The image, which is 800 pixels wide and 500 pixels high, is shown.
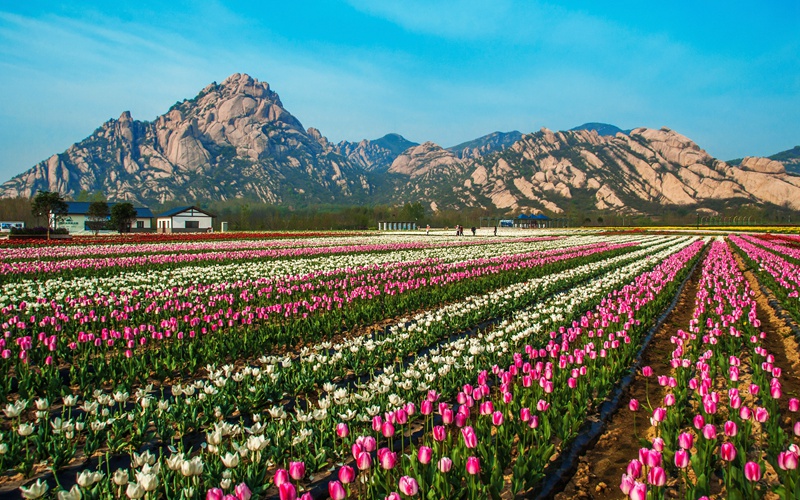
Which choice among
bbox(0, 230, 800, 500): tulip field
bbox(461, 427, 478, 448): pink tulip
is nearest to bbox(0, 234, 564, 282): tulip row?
bbox(0, 230, 800, 500): tulip field

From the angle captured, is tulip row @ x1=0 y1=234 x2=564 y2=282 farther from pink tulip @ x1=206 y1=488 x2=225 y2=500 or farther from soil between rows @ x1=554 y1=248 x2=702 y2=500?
soil between rows @ x1=554 y1=248 x2=702 y2=500

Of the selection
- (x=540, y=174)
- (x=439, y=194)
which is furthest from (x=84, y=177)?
(x=540, y=174)

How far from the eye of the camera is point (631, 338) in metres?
7.91

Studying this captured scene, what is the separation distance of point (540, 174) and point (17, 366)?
187003 millimetres

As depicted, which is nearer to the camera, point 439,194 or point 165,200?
point 165,200

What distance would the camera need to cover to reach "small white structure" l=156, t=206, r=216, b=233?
75.6m

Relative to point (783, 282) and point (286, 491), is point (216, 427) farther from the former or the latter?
point (783, 282)

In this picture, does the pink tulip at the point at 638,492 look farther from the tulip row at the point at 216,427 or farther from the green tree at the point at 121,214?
the green tree at the point at 121,214

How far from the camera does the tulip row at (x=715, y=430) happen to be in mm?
3031

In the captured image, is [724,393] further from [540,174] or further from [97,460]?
[540,174]

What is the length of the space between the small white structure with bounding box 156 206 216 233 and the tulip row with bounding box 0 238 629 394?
6967 cm

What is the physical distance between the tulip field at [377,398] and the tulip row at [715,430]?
0.09 ft

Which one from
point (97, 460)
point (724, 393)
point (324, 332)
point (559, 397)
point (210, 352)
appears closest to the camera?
point (97, 460)

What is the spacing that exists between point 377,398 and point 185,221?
80231mm
